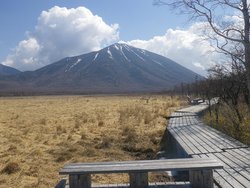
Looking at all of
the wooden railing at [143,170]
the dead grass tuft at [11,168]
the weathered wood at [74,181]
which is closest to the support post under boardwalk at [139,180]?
the wooden railing at [143,170]

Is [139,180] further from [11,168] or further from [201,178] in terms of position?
[11,168]

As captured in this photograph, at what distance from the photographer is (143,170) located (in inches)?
238

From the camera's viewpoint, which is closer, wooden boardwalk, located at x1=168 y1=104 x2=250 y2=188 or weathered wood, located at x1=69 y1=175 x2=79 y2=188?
wooden boardwalk, located at x1=168 y1=104 x2=250 y2=188

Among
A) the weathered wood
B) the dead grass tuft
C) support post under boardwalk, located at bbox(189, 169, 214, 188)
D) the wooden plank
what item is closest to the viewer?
support post under boardwalk, located at bbox(189, 169, 214, 188)

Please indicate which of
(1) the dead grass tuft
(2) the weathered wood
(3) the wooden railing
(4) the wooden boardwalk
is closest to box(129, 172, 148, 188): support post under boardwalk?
(3) the wooden railing

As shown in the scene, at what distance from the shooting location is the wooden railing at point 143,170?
19.5 ft

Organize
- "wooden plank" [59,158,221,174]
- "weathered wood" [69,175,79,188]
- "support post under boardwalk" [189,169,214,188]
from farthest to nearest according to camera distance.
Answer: "weathered wood" [69,175,79,188] → "wooden plank" [59,158,221,174] → "support post under boardwalk" [189,169,214,188]

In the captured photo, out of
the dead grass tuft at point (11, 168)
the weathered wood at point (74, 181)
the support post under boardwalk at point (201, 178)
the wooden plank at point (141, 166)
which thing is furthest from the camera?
the dead grass tuft at point (11, 168)

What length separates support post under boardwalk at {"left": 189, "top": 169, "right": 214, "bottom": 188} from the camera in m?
5.90

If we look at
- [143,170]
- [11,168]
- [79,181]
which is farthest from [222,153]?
[11,168]

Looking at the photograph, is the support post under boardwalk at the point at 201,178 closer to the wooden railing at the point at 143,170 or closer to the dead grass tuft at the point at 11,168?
the wooden railing at the point at 143,170

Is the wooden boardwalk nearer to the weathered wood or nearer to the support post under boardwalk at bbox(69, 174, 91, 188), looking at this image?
the support post under boardwalk at bbox(69, 174, 91, 188)

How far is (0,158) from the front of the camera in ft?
37.4

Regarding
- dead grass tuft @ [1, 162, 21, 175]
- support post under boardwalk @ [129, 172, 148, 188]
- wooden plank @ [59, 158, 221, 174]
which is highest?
wooden plank @ [59, 158, 221, 174]
